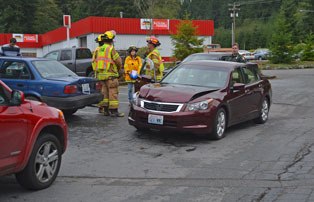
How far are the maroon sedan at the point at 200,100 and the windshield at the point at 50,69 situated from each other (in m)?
2.26

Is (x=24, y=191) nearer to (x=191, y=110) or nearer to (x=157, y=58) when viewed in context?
(x=191, y=110)

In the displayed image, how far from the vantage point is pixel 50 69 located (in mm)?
10672

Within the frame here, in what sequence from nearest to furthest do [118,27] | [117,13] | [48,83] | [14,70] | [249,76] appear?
1. [48,83]
2. [14,70]
3. [249,76]
4. [118,27]
5. [117,13]

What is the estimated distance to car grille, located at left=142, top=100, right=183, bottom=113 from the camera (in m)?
8.54

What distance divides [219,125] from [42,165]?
4.18 metres

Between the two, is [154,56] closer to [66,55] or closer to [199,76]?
[199,76]

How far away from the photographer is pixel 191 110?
27.9ft

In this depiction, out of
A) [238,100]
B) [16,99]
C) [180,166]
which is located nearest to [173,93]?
[238,100]

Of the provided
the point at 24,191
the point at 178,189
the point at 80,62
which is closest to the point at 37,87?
the point at 24,191

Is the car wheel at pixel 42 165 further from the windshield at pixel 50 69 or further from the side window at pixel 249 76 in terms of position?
the side window at pixel 249 76

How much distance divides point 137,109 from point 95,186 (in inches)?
Answer: 126

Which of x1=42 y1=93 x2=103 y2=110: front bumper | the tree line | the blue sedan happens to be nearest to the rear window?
the blue sedan

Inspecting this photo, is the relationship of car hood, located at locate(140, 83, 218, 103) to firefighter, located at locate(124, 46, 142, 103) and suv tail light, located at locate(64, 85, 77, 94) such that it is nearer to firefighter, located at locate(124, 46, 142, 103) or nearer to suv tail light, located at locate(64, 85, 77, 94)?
suv tail light, located at locate(64, 85, 77, 94)

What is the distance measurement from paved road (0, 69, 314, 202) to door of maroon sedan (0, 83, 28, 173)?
56 centimetres
